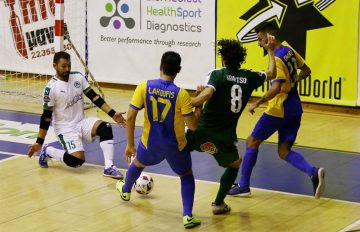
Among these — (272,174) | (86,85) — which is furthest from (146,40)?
(272,174)

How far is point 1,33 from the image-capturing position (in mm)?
16719

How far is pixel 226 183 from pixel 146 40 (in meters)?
7.08

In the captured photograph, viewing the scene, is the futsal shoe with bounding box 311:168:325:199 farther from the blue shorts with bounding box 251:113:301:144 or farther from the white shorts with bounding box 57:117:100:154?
the white shorts with bounding box 57:117:100:154

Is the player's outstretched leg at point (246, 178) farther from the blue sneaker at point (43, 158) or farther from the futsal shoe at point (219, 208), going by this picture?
the blue sneaker at point (43, 158)

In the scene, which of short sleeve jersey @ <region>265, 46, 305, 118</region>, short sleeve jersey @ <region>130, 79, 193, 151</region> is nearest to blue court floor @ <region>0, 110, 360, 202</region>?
short sleeve jersey @ <region>265, 46, 305, 118</region>

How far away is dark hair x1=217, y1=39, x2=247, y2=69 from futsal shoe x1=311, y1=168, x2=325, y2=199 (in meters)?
1.55

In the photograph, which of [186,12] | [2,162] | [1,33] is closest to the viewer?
[2,162]

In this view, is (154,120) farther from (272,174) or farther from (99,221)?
(272,174)

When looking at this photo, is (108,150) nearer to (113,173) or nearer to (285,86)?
(113,173)

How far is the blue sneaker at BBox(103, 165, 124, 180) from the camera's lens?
31.9ft

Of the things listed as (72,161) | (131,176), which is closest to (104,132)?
(72,161)

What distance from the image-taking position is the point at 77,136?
33.5 feet

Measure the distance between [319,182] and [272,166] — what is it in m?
1.53

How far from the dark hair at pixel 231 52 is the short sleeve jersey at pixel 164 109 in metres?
0.54
